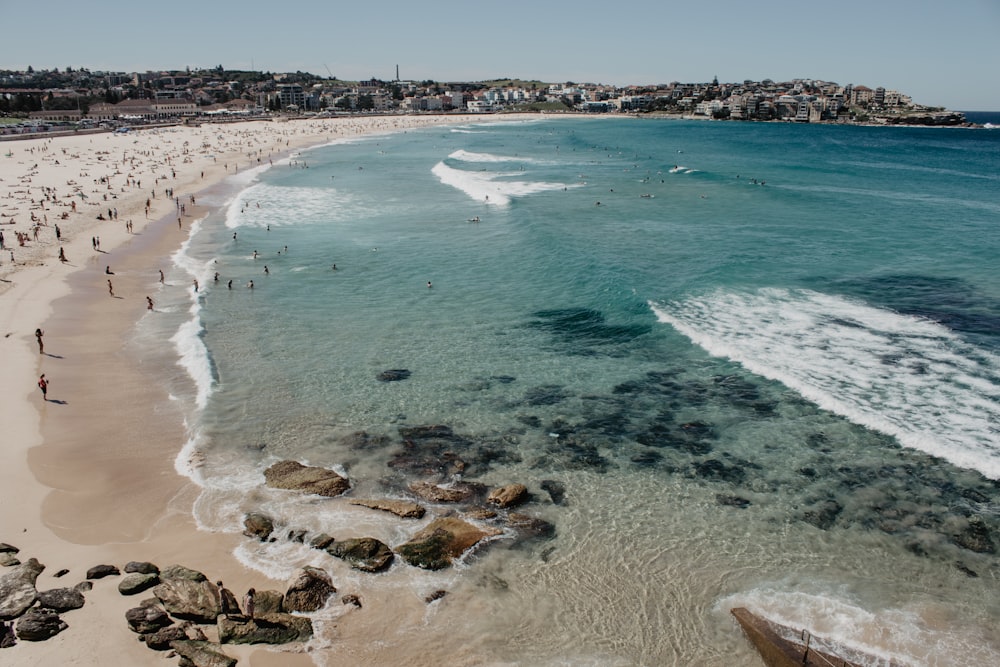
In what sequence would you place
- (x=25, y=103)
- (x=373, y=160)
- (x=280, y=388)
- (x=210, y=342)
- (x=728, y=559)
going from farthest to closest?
1. (x=25, y=103)
2. (x=373, y=160)
3. (x=210, y=342)
4. (x=280, y=388)
5. (x=728, y=559)

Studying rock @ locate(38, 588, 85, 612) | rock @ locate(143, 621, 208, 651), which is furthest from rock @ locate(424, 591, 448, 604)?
rock @ locate(38, 588, 85, 612)

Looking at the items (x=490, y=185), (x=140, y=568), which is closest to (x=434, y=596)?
(x=140, y=568)

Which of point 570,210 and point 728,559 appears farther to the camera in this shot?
point 570,210

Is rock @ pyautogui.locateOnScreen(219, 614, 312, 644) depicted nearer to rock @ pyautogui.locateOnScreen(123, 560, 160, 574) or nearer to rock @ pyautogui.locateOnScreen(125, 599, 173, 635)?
rock @ pyautogui.locateOnScreen(125, 599, 173, 635)

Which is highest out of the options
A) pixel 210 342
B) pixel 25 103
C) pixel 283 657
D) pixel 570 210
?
pixel 25 103

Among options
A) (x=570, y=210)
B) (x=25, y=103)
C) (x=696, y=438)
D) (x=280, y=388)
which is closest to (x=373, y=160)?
(x=570, y=210)

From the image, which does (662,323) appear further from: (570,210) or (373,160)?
(373,160)

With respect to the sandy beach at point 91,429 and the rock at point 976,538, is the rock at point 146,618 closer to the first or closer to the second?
the sandy beach at point 91,429

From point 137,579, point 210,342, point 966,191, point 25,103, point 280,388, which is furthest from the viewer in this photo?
point 25,103
